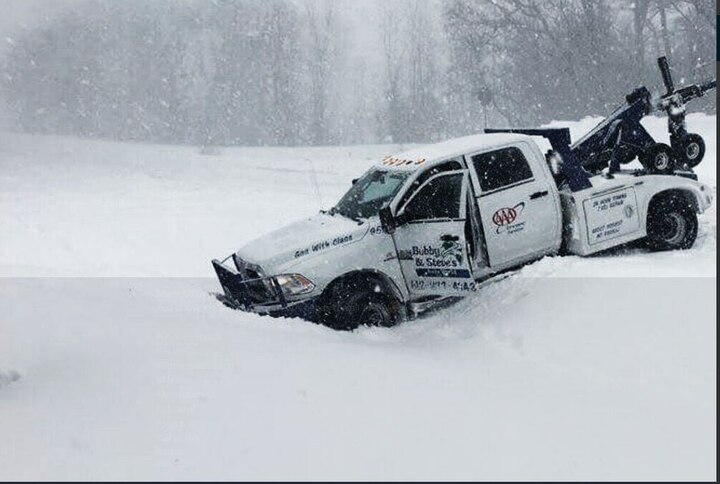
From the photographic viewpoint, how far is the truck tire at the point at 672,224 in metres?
9.22

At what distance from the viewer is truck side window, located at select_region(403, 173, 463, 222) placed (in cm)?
798

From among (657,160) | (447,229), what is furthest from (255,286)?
(657,160)

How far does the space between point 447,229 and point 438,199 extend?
50 centimetres

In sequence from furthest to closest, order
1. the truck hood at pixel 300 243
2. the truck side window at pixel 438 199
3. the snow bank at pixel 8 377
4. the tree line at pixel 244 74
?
the tree line at pixel 244 74 < the truck side window at pixel 438 199 < the truck hood at pixel 300 243 < the snow bank at pixel 8 377

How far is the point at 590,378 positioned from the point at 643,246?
4.51 meters

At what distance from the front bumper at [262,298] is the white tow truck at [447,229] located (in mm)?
12

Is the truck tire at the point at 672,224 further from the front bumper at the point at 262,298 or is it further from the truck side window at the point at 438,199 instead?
the front bumper at the point at 262,298

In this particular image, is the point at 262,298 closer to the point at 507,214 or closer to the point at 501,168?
the point at 507,214

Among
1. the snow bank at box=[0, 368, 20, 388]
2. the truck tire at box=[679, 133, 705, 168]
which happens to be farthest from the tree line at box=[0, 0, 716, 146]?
the snow bank at box=[0, 368, 20, 388]

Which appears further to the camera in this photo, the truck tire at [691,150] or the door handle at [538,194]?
the truck tire at [691,150]

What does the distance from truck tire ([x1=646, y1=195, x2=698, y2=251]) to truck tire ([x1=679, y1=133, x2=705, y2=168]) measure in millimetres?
948

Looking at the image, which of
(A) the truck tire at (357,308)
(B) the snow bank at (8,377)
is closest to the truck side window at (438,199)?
(A) the truck tire at (357,308)

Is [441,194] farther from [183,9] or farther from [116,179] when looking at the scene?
[183,9]

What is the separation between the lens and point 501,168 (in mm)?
8422
